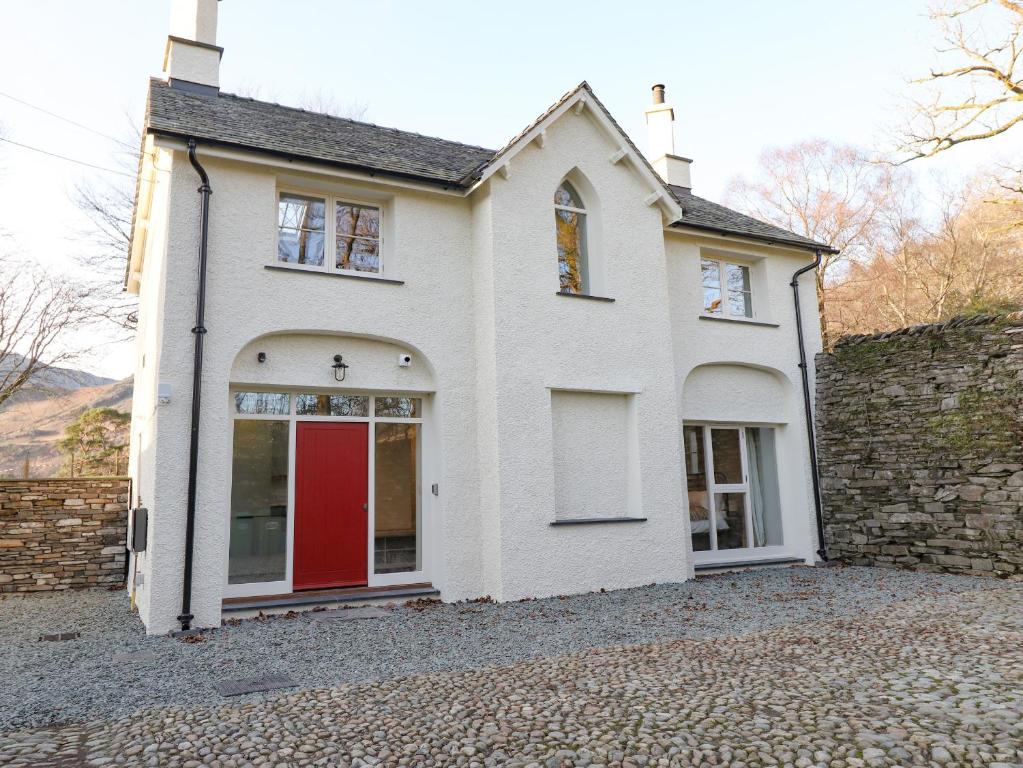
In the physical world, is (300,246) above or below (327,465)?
above

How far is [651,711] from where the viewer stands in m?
4.26

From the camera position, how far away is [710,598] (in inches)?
338

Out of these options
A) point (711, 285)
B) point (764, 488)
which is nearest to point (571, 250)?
point (711, 285)

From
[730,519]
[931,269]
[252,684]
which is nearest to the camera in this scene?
[252,684]

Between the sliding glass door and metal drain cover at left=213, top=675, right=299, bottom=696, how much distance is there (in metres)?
7.62

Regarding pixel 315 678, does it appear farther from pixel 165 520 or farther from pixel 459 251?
pixel 459 251

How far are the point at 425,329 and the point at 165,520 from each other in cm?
404

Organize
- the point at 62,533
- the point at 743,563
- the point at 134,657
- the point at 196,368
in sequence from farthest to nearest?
the point at 743,563
the point at 62,533
the point at 196,368
the point at 134,657

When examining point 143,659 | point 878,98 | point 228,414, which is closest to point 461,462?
point 228,414

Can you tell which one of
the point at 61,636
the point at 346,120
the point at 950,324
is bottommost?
the point at 61,636

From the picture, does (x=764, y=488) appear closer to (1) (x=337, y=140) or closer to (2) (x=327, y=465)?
(2) (x=327, y=465)

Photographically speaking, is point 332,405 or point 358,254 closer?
point 332,405

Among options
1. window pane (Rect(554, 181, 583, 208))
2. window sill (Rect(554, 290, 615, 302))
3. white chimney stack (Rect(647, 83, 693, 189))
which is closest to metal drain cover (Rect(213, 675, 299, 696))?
window sill (Rect(554, 290, 615, 302))

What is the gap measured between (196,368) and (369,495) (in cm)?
278
